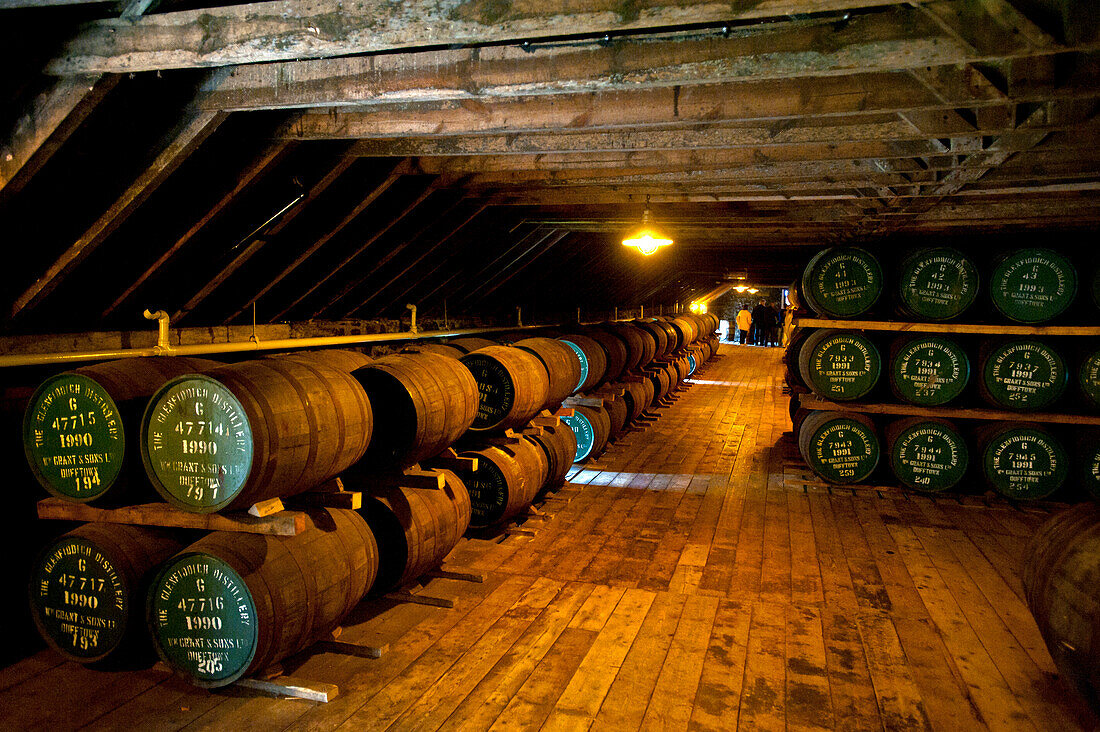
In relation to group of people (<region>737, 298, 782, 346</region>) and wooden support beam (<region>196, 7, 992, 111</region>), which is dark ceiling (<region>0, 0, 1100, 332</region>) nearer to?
wooden support beam (<region>196, 7, 992, 111</region>)

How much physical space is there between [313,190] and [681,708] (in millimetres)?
3818

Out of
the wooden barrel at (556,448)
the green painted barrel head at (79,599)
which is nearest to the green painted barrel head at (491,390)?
the wooden barrel at (556,448)

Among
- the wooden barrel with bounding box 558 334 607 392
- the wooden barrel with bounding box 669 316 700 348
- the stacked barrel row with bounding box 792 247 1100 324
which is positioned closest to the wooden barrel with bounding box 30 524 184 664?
the wooden barrel with bounding box 558 334 607 392

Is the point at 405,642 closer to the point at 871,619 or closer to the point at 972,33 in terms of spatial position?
the point at 871,619

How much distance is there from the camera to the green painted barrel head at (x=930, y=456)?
651 cm

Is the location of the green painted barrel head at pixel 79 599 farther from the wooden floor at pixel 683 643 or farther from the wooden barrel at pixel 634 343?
the wooden barrel at pixel 634 343

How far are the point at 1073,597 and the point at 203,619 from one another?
3579 mm

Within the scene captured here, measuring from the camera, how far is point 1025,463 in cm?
632

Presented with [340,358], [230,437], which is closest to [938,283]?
[340,358]

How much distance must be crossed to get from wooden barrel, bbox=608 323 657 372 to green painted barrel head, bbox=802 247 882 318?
3.04 metres

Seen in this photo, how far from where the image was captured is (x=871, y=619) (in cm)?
402

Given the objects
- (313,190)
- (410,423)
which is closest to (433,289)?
(313,190)

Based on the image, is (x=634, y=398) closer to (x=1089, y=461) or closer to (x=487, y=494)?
(x=487, y=494)

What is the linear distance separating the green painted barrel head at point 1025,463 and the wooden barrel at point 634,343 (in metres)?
4.42
